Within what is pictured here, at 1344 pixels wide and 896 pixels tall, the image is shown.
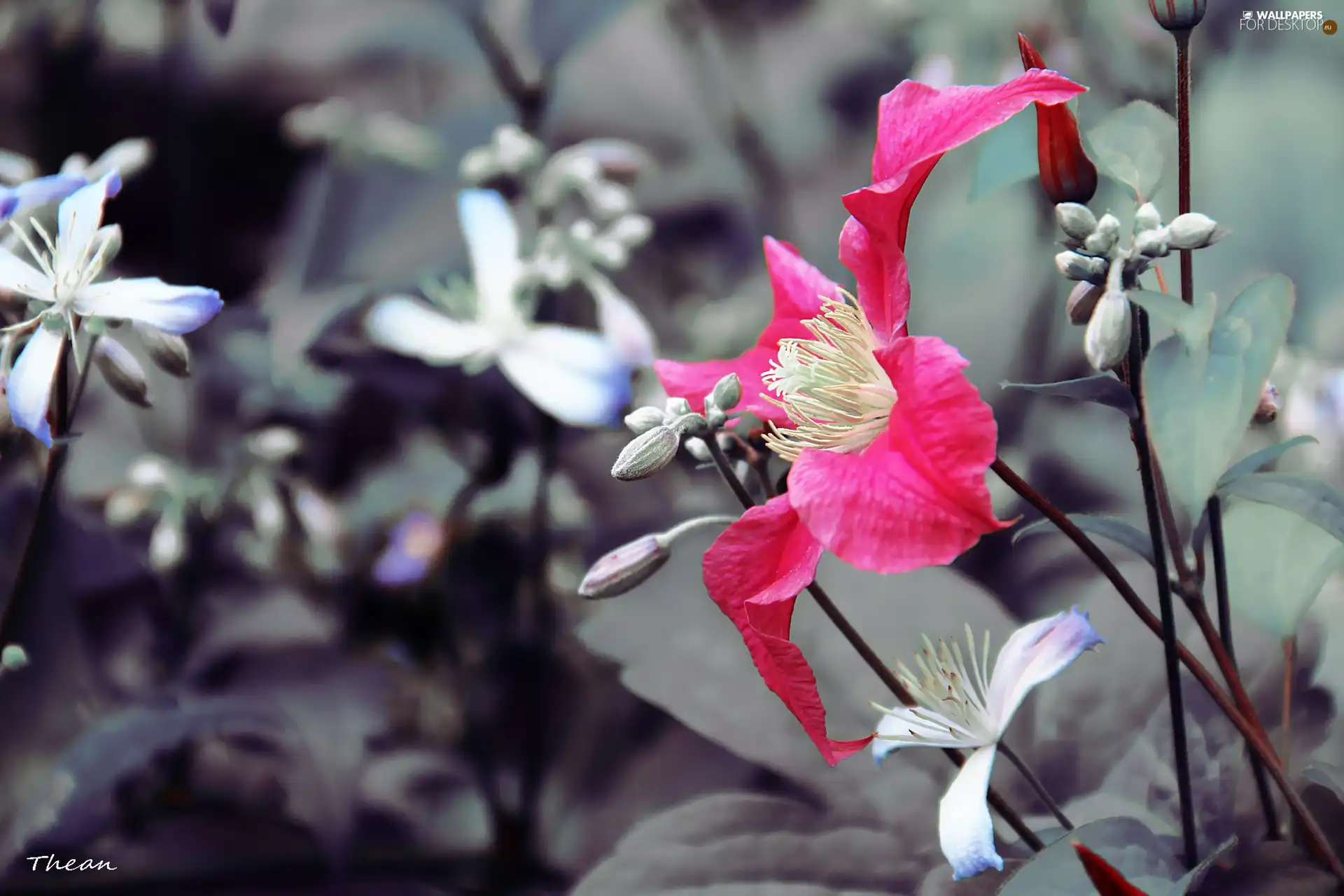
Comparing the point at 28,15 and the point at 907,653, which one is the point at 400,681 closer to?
the point at 907,653

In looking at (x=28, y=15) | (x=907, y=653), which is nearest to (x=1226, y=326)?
(x=907, y=653)

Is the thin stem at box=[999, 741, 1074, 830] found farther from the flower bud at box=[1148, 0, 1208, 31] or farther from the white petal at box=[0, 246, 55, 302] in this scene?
the white petal at box=[0, 246, 55, 302]

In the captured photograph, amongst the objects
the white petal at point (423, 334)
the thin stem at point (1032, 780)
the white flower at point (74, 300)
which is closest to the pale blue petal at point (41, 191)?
the white flower at point (74, 300)

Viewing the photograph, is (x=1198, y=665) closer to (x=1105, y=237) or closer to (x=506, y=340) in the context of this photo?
(x=1105, y=237)

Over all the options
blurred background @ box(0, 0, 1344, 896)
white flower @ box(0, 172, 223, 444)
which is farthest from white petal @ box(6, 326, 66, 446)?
blurred background @ box(0, 0, 1344, 896)

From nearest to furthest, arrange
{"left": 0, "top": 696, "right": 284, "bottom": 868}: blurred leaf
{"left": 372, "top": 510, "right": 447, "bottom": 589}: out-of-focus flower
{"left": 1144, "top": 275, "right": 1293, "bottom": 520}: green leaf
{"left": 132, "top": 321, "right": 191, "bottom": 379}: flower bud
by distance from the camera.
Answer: {"left": 1144, "top": 275, "right": 1293, "bottom": 520}: green leaf → {"left": 132, "top": 321, "right": 191, "bottom": 379}: flower bud → {"left": 0, "top": 696, "right": 284, "bottom": 868}: blurred leaf → {"left": 372, "top": 510, "right": 447, "bottom": 589}: out-of-focus flower

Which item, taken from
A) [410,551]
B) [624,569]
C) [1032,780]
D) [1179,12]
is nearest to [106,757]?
[410,551]

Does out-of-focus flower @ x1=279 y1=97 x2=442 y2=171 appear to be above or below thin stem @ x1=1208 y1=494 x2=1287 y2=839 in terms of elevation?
above
